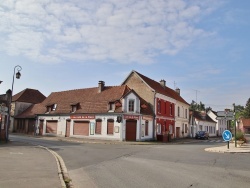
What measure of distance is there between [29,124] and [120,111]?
1933 centimetres

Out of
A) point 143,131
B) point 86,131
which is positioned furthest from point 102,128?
point 143,131

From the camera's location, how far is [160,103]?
130 feet

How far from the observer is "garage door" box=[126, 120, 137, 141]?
34406 millimetres

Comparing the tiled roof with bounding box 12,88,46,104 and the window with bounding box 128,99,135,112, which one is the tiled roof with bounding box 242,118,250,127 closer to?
the tiled roof with bounding box 12,88,46,104

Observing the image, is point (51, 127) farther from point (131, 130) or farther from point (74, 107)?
point (131, 130)

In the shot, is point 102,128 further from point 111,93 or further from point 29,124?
point 29,124

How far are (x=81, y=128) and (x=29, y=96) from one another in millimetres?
21946

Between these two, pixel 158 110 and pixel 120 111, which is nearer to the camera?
pixel 120 111

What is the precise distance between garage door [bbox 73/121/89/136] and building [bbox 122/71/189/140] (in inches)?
324

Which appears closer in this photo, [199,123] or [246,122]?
[199,123]

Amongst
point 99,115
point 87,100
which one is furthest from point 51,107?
point 99,115

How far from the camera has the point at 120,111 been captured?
34406mm

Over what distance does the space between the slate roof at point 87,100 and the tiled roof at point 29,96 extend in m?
5.95

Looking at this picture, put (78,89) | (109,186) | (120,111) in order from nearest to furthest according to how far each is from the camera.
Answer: (109,186), (120,111), (78,89)
